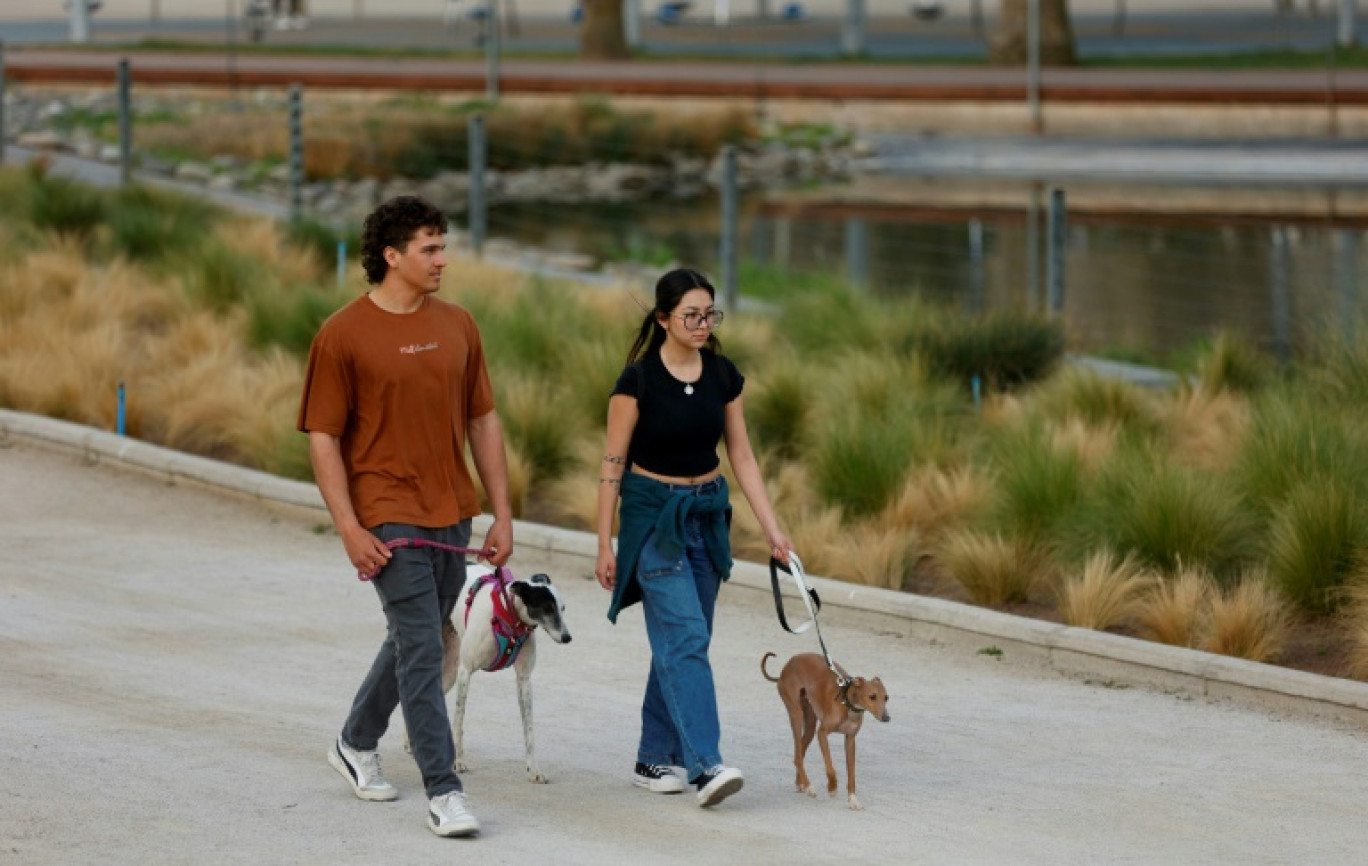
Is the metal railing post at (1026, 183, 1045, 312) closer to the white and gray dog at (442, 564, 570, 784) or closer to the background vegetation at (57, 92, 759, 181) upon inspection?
the background vegetation at (57, 92, 759, 181)

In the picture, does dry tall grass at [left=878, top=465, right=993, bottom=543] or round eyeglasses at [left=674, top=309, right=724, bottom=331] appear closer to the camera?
round eyeglasses at [left=674, top=309, right=724, bottom=331]

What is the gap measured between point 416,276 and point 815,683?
171 cm

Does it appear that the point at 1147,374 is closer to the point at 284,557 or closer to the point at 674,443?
the point at 284,557

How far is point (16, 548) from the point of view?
1120 cm

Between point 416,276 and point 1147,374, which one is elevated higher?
point 416,276

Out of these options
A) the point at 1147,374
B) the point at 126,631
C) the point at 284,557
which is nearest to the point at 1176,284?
the point at 1147,374

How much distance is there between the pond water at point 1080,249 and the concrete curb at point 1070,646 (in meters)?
4.57

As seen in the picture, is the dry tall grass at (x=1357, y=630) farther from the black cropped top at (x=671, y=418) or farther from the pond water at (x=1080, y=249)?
the pond water at (x=1080, y=249)

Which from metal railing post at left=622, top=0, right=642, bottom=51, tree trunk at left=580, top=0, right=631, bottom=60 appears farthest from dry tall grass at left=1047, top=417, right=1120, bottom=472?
metal railing post at left=622, top=0, right=642, bottom=51

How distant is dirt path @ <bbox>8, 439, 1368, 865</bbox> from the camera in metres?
7.03

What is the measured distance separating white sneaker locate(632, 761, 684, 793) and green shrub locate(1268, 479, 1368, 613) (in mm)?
3536

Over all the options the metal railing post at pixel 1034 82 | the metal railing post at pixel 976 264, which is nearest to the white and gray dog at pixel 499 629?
the metal railing post at pixel 976 264

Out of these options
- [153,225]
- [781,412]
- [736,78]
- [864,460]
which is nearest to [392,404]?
[864,460]

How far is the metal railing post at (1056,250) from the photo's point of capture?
1625cm
